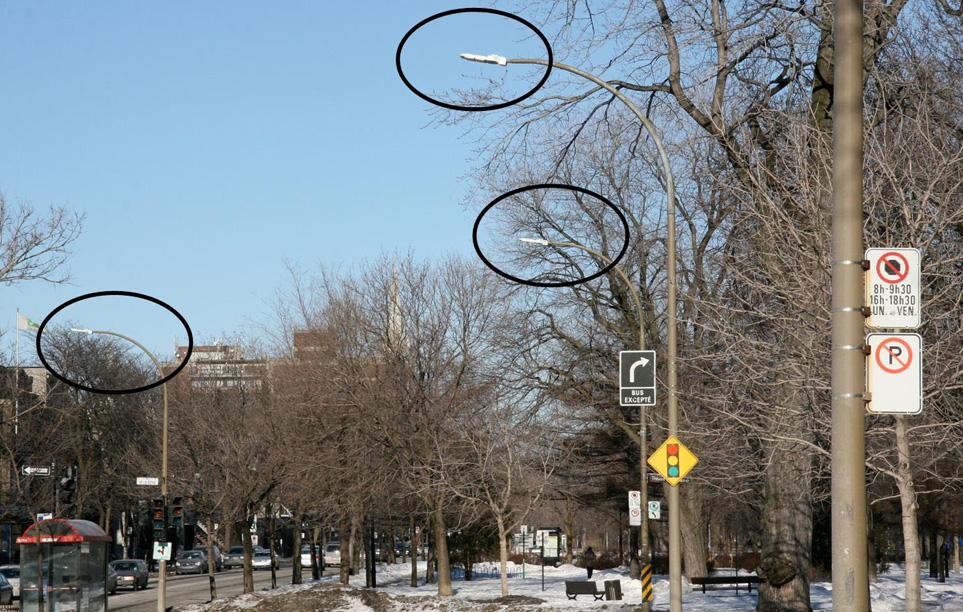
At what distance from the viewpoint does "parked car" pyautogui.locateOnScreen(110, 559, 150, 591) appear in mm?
58688

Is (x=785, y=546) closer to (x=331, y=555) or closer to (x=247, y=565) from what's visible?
(x=247, y=565)

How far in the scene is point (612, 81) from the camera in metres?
25.3

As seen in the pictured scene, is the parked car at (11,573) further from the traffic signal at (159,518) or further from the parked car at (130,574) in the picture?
the traffic signal at (159,518)

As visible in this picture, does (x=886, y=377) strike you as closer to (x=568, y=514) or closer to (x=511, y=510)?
(x=511, y=510)

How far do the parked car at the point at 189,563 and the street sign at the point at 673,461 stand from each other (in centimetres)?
6266

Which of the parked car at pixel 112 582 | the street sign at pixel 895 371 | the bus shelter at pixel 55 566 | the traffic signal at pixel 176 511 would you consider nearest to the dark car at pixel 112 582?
the parked car at pixel 112 582

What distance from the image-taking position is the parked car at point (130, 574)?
5869 centimetres

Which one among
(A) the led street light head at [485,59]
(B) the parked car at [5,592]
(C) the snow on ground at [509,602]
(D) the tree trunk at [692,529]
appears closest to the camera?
(A) the led street light head at [485,59]

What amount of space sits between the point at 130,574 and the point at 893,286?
56.7 m

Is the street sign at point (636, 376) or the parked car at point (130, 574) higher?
the street sign at point (636, 376)

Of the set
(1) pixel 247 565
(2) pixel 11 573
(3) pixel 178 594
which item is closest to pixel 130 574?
(3) pixel 178 594

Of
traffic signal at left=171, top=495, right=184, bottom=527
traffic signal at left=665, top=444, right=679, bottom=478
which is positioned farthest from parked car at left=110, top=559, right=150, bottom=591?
traffic signal at left=665, top=444, right=679, bottom=478

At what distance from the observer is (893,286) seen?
7.90 m

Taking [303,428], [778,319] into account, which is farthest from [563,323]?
[778,319]
